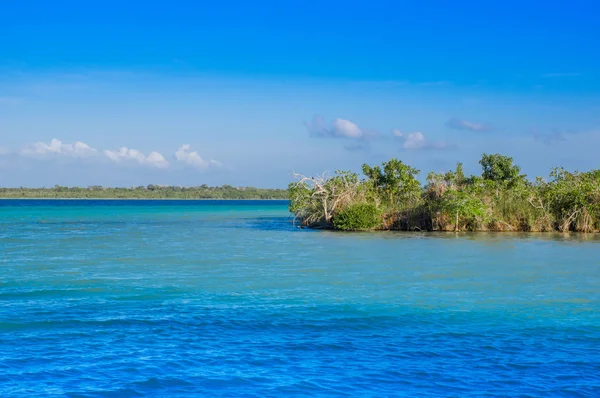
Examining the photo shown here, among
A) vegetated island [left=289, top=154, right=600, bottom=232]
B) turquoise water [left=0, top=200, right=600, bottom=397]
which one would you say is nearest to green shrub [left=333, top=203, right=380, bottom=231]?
vegetated island [left=289, top=154, right=600, bottom=232]

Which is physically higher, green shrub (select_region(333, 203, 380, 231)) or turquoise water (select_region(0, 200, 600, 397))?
green shrub (select_region(333, 203, 380, 231))

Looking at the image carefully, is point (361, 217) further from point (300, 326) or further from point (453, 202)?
point (300, 326)

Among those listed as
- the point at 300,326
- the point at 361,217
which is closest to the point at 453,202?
the point at 361,217

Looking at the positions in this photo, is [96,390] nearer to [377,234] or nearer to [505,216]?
[377,234]

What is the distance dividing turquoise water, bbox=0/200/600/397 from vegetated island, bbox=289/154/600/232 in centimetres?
1403

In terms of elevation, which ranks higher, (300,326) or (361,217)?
(361,217)

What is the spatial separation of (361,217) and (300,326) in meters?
27.6

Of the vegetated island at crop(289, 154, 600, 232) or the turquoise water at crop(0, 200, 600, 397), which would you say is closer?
the turquoise water at crop(0, 200, 600, 397)

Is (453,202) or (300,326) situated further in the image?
(453,202)

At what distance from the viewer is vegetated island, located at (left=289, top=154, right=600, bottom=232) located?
38062mm

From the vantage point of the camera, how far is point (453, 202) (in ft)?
123

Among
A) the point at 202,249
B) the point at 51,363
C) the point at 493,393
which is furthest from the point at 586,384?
the point at 202,249

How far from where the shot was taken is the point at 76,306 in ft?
47.7

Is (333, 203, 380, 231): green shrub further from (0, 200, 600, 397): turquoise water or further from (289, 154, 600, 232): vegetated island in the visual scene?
(0, 200, 600, 397): turquoise water
